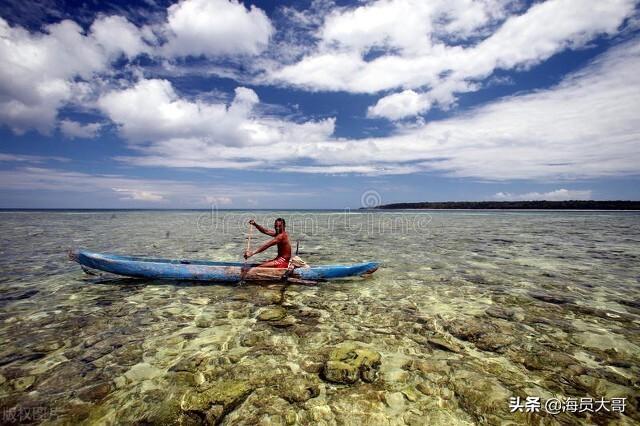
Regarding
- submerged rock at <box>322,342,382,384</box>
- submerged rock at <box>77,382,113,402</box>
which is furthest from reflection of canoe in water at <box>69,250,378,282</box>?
submerged rock at <box>77,382,113,402</box>

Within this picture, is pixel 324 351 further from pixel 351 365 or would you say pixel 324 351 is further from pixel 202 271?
pixel 202 271

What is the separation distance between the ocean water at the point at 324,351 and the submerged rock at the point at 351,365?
0.10 ft

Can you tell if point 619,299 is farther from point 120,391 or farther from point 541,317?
point 120,391

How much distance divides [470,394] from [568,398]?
5.31 feet

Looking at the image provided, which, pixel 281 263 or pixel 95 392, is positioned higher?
pixel 281 263

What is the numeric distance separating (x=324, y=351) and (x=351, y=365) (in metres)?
0.89

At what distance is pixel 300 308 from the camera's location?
9578 millimetres

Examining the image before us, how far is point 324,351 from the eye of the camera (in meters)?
6.69

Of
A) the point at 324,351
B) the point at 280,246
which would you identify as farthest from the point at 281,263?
the point at 324,351

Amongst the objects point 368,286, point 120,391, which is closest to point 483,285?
point 368,286

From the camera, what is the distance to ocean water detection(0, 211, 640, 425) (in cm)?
486

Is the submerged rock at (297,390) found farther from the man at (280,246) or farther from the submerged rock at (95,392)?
the man at (280,246)

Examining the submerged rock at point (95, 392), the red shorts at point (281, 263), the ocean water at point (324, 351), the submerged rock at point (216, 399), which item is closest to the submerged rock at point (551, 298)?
the ocean water at point (324, 351)

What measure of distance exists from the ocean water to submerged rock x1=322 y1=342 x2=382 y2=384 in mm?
31
